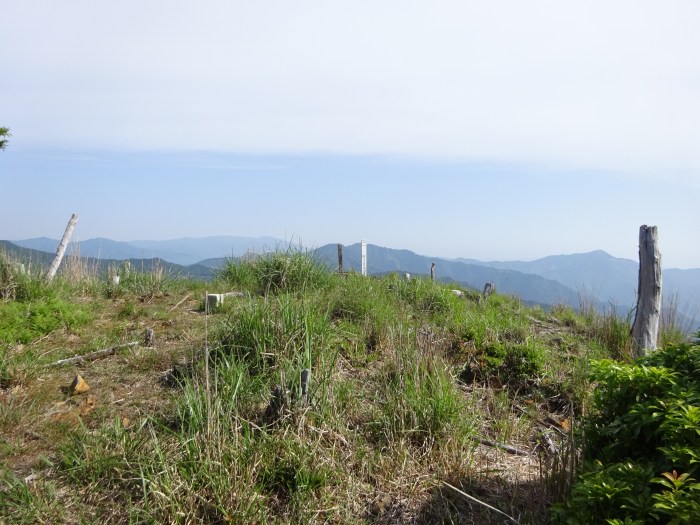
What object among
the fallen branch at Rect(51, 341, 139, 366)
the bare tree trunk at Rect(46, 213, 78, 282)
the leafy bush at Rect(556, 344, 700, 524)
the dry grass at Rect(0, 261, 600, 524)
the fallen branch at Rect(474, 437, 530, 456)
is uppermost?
the bare tree trunk at Rect(46, 213, 78, 282)

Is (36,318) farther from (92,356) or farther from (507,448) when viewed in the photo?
(507,448)

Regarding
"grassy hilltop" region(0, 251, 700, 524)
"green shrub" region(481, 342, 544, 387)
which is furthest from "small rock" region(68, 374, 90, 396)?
"green shrub" region(481, 342, 544, 387)

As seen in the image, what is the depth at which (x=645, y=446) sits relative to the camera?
2580 mm

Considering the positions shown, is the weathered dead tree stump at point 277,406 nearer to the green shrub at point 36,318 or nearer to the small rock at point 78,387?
the small rock at point 78,387

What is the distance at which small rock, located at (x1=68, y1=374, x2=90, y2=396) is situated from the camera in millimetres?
4662

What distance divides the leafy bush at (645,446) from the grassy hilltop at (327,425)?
0.01 m

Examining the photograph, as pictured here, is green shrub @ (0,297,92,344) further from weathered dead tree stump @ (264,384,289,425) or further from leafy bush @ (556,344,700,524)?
leafy bush @ (556,344,700,524)

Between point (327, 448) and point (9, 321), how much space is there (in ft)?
14.1

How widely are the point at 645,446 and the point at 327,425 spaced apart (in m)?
2.14

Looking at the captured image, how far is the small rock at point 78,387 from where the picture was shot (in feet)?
15.3

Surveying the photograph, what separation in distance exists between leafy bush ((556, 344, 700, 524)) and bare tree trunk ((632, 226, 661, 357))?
3809 mm

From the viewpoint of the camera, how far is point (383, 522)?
3.46 metres

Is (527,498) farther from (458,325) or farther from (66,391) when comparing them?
(66,391)

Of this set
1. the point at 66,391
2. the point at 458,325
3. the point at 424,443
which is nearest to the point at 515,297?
the point at 458,325
